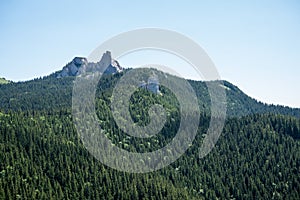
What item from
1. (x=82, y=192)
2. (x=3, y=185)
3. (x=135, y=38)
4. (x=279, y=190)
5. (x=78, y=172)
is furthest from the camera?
(x=279, y=190)

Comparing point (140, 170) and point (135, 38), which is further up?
point (135, 38)

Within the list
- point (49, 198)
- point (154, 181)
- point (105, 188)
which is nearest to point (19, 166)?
point (49, 198)

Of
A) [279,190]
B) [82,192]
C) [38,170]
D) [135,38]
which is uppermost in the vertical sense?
[135,38]

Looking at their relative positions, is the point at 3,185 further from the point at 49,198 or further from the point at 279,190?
the point at 279,190

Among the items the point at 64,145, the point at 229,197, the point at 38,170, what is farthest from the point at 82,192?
the point at 229,197

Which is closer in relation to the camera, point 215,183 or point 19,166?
point 19,166

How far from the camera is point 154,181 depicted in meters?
177

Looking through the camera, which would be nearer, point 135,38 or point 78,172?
point 135,38

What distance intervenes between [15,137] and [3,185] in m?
46.2

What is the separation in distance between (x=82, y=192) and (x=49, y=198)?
1412cm

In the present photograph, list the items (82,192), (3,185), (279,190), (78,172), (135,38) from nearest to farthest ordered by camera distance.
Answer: (135,38)
(3,185)
(82,192)
(78,172)
(279,190)

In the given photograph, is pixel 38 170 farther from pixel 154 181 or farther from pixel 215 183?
pixel 215 183

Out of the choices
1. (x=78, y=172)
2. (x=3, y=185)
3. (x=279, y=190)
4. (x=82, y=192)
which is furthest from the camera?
(x=279, y=190)

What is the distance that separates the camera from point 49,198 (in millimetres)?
154875
